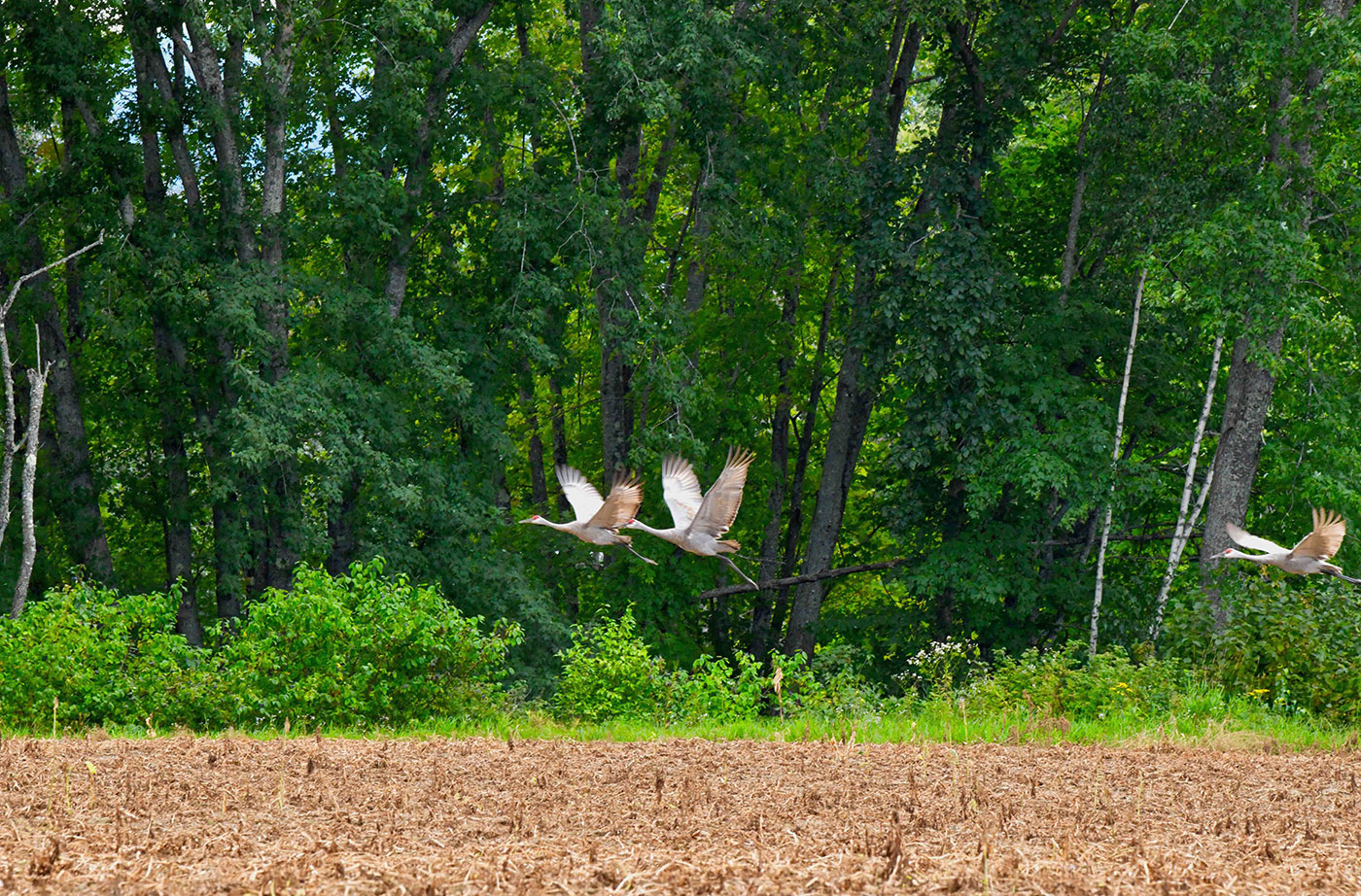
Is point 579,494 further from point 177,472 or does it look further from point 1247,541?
point 177,472

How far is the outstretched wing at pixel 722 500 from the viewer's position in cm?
1162

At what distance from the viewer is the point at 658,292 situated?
73.0ft

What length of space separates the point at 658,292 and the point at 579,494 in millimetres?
9877

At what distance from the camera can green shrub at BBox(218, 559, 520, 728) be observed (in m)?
11.5

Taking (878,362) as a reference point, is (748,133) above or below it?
above

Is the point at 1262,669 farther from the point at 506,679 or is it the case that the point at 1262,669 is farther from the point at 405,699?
the point at 506,679

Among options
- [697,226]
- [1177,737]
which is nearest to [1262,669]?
[1177,737]

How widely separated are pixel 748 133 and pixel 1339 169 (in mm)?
7705

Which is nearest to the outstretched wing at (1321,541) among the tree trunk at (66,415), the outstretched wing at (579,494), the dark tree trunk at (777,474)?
the outstretched wing at (579,494)

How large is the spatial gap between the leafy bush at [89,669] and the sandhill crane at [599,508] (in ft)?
10.4

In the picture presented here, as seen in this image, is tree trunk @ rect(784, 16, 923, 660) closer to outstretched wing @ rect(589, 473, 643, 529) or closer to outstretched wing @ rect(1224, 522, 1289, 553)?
outstretched wing @ rect(1224, 522, 1289, 553)

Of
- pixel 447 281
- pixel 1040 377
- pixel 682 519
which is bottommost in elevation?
pixel 682 519

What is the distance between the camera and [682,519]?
41.1 ft

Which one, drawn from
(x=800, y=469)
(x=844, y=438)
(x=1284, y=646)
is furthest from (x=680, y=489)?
(x=800, y=469)
